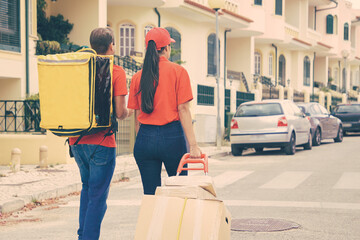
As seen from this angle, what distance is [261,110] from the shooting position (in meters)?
17.6

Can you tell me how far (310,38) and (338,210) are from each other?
3698cm

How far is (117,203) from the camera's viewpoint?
29.9 ft

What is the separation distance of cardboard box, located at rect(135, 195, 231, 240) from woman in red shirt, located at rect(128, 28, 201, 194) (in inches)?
36.0

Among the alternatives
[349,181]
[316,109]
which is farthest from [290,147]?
[349,181]

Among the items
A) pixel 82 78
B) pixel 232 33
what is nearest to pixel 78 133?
pixel 82 78

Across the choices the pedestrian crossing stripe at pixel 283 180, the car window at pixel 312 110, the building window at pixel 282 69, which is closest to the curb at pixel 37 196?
the pedestrian crossing stripe at pixel 283 180

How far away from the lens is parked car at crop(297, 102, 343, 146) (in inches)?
862

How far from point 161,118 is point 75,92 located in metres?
0.72

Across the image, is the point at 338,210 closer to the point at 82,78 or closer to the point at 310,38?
the point at 82,78

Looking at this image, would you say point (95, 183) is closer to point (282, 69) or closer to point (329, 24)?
point (282, 69)

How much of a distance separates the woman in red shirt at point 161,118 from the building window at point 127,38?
20097 mm

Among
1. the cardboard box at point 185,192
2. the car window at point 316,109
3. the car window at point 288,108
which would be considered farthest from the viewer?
the car window at point 316,109

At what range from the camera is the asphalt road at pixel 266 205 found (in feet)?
22.4

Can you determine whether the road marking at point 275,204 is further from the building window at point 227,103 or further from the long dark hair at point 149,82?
the building window at point 227,103
